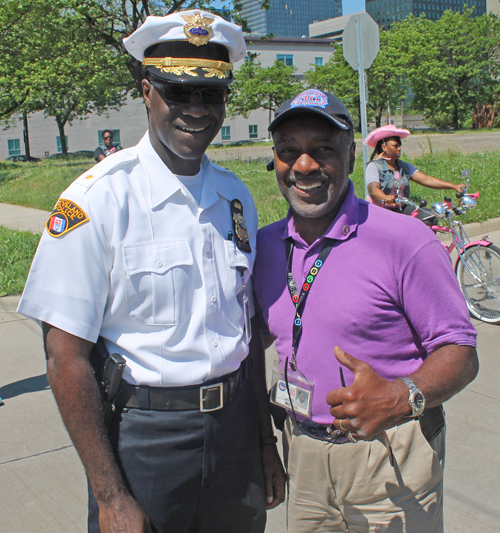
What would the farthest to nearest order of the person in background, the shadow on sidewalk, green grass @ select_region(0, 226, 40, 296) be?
the person in background
green grass @ select_region(0, 226, 40, 296)
the shadow on sidewalk

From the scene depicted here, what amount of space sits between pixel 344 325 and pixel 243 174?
15.5 meters

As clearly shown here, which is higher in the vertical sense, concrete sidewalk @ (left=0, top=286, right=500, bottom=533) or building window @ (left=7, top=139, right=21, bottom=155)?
concrete sidewalk @ (left=0, top=286, right=500, bottom=533)

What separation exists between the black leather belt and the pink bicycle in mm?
4394

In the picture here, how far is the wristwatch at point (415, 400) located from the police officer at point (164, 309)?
564mm

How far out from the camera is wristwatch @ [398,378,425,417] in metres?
1.52

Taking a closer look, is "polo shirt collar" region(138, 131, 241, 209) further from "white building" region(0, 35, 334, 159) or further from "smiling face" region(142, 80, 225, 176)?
"white building" region(0, 35, 334, 159)

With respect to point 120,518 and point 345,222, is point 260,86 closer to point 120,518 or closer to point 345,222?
point 345,222

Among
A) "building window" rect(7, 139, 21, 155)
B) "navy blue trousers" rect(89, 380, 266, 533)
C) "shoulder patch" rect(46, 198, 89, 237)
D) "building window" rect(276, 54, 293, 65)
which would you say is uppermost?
"building window" rect(276, 54, 293, 65)

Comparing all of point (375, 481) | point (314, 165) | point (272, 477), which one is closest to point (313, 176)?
point (314, 165)

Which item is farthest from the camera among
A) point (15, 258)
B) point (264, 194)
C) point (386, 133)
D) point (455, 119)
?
point (455, 119)

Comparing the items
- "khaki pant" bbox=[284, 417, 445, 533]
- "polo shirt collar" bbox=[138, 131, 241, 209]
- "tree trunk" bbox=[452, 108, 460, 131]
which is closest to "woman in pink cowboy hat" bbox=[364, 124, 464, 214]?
"polo shirt collar" bbox=[138, 131, 241, 209]

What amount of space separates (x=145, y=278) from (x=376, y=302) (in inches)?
27.3

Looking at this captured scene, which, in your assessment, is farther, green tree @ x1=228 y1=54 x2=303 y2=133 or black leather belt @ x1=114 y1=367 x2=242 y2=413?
green tree @ x1=228 y1=54 x2=303 y2=133

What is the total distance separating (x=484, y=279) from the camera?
18.7 ft
